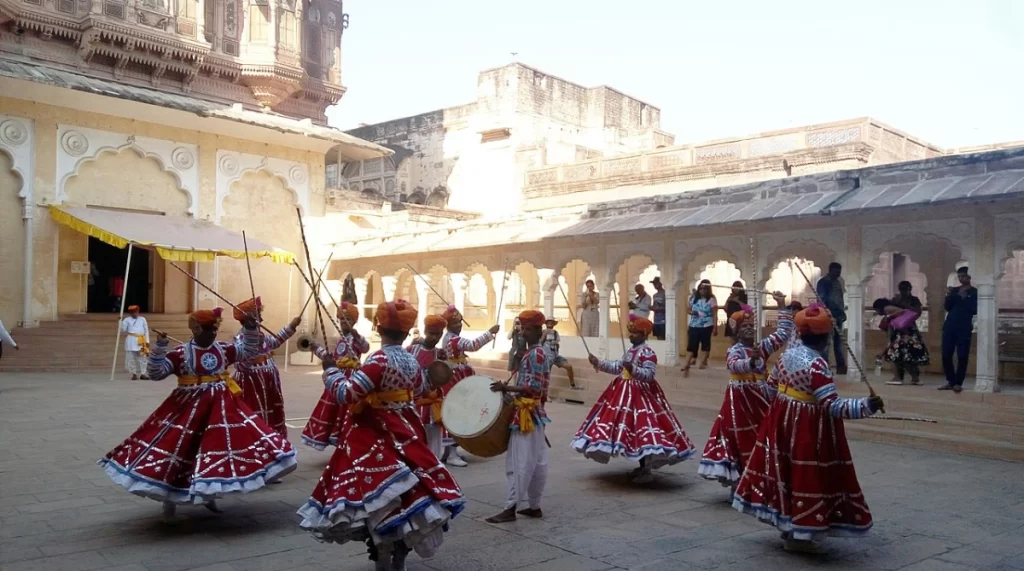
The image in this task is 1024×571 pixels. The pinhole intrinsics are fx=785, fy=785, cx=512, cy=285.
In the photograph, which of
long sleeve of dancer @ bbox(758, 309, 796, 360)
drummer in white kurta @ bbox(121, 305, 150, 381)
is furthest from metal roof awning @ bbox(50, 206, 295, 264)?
long sleeve of dancer @ bbox(758, 309, 796, 360)

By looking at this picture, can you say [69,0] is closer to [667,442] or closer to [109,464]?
[109,464]

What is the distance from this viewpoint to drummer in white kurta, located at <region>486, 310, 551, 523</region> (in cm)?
582

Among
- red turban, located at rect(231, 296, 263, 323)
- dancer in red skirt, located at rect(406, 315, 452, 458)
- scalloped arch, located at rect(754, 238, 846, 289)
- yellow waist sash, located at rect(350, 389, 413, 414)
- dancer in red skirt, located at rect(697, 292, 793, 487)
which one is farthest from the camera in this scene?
scalloped arch, located at rect(754, 238, 846, 289)

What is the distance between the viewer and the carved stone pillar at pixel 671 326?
42.9 feet

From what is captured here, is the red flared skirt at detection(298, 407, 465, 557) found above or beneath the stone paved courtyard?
above

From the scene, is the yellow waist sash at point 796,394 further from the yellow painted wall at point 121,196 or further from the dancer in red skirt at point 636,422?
the yellow painted wall at point 121,196

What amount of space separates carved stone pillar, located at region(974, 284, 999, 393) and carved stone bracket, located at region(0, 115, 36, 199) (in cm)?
1825

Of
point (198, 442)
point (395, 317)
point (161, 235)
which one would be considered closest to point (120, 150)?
point (161, 235)

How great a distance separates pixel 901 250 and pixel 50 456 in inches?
502

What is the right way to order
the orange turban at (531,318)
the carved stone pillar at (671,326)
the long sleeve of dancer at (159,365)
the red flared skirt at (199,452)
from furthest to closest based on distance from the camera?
the carved stone pillar at (671,326), the orange turban at (531,318), the long sleeve of dancer at (159,365), the red flared skirt at (199,452)

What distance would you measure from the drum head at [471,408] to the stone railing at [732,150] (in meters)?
14.9

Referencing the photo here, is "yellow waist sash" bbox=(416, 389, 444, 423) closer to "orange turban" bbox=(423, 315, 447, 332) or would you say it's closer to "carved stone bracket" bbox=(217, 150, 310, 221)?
"orange turban" bbox=(423, 315, 447, 332)

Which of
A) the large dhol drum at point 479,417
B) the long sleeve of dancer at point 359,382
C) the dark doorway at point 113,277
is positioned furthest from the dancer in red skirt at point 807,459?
the dark doorway at point 113,277

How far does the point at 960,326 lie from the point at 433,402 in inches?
255
